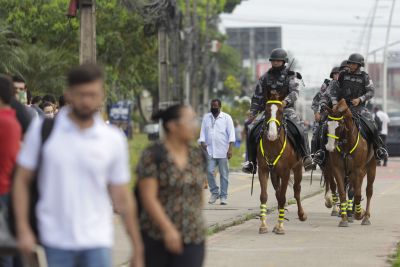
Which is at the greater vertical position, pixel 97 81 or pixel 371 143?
pixel 97 81

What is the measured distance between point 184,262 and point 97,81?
140cm

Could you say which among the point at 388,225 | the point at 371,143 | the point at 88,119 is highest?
the point at 88,119

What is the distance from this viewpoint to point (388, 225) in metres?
17.6

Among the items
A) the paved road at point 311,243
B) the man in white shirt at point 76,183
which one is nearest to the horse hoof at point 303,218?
the paved road at point 311,243

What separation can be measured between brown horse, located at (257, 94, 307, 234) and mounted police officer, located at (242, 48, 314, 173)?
0.77ft

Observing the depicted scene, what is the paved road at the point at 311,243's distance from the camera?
42.7 ft

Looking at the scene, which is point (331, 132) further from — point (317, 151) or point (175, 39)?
point (175, 39)

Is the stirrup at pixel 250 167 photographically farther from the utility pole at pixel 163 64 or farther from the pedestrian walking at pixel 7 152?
the utility pole at pixel 163 64

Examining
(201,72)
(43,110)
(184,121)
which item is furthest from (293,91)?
(201,72)

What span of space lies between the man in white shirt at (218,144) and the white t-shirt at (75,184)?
1393 cm

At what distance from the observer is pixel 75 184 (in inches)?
277

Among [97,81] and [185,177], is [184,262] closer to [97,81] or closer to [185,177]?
[185,177]

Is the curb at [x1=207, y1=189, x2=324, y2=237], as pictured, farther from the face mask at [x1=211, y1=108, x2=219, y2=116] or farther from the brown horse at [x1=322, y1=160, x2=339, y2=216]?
the face mask at [x1=211, y1=108, x2=219, y2=116]

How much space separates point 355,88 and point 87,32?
4624mm
